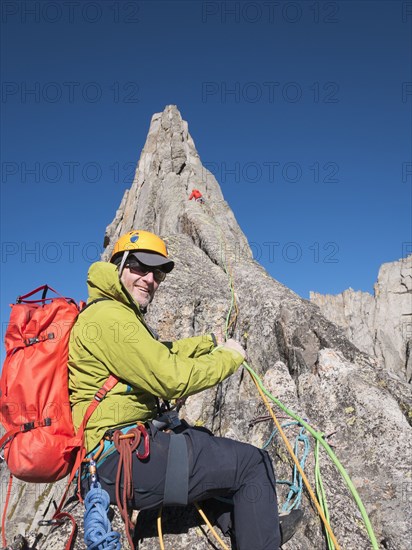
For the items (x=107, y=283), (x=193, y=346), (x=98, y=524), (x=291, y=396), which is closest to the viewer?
(x=98, y=524)

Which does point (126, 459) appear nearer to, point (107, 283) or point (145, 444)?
point (145, 444)

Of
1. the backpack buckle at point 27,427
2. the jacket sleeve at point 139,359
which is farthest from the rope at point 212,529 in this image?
the backpack buckle at point 27,427

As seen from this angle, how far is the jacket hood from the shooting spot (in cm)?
534

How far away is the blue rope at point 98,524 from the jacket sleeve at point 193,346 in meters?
2.46

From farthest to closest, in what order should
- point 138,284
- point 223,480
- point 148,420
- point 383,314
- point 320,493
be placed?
1. point 383,314
2. point 320,493
3. point 138,284
4. point 148,420
5. point 223,480

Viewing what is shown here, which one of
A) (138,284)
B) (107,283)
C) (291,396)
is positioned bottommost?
(291,396)

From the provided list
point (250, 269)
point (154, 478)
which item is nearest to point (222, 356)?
point (154, 478)

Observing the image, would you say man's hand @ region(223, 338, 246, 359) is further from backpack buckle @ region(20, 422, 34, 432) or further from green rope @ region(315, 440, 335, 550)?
backpack buckle @ region(20, 422, 34, 432)

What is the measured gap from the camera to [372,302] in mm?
100062

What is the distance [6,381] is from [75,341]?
953 millimetres

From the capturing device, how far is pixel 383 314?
9594 centimetres

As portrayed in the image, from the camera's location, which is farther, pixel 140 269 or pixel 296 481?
pixel 296 481

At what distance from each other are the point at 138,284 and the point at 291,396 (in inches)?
199

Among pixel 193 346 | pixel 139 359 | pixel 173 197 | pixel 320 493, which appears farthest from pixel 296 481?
pixel 173 197
